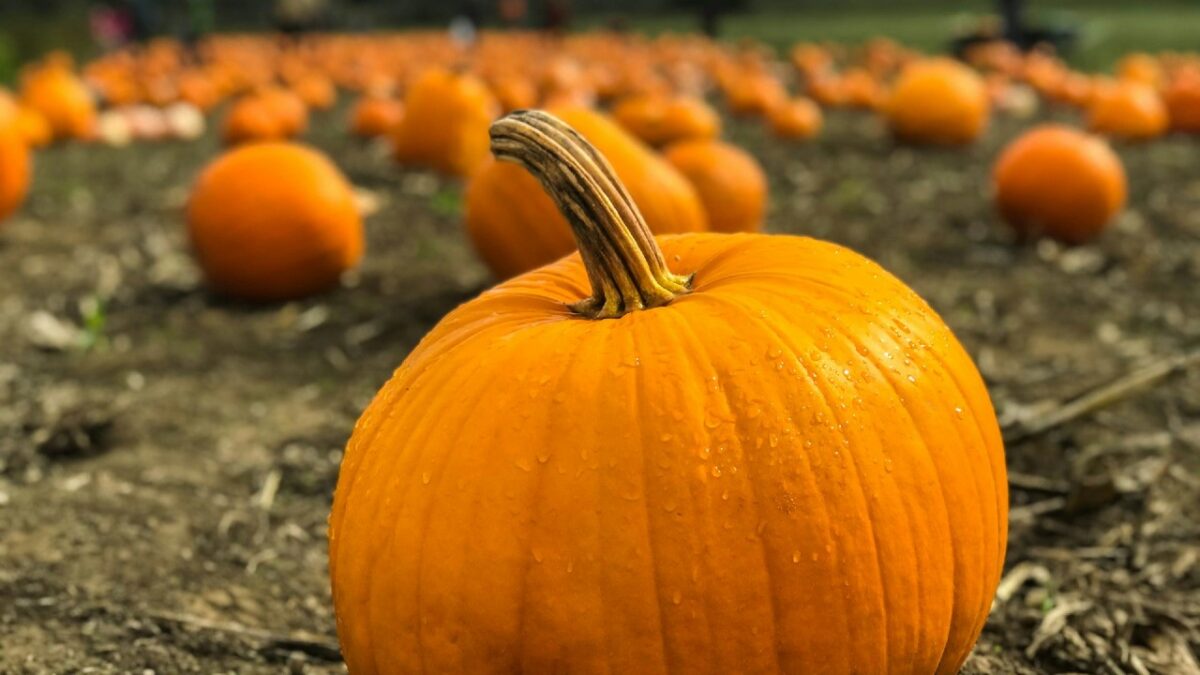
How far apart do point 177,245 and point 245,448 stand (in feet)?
11.0

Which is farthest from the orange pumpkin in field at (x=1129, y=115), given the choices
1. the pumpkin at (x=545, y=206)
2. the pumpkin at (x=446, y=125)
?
the pumpkin at (x=545, y=206)

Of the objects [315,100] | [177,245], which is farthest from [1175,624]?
[315,100]

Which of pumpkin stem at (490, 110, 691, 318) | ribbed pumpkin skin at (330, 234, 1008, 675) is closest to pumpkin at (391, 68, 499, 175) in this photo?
pumpkin stem at (490, 110, 691, 318)

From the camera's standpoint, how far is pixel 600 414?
188 centimetres

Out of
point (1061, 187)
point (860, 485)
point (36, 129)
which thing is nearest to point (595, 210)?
point (860, 485)

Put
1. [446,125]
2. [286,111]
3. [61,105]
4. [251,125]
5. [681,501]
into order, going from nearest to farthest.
Answer: [681,501] < [446,125] < [251,125] < [286,111] < [61,105]

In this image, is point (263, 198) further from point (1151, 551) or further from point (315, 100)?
point (315, 100)

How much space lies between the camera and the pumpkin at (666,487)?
181 centimetres

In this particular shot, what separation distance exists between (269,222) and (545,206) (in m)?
1.37

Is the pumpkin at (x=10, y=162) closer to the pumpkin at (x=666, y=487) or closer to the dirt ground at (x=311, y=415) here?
the dirt ground at (x=311, y=415)

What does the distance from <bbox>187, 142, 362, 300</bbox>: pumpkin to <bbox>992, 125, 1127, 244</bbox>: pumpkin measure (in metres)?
3.54

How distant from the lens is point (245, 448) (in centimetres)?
403

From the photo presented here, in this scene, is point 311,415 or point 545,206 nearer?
point 311,415

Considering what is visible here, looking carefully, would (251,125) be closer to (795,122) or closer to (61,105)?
(61,105)
